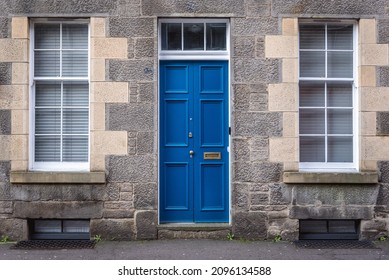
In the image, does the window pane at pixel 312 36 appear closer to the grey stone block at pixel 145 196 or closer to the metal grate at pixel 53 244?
the grey stone block at pixel 145 196

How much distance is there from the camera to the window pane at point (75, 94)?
384 inches

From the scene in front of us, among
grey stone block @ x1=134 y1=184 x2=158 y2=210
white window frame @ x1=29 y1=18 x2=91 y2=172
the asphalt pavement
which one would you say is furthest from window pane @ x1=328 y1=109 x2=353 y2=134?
white window frame @ x1=29 y1=18 x2=91 y2=172

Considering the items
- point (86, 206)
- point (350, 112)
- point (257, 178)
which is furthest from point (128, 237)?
point (350, 112)

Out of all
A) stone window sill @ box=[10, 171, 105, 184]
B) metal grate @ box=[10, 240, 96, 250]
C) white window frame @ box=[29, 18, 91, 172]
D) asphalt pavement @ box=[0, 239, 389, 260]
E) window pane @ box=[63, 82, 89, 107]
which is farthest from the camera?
window pane @ box=[63, 82, 89, 107]

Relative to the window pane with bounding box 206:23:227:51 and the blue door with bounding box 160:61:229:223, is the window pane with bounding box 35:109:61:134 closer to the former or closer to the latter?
the blue door with bounding box 160:61:229:223

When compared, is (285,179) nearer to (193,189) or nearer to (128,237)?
(193,189)

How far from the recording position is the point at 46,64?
9.77 m

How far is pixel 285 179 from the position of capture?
372 inches

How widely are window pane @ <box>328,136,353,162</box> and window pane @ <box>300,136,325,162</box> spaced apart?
125mm

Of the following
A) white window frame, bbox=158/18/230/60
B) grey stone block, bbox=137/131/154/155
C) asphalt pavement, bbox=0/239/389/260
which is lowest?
asphalt pavement, bbox=0/239/389/260

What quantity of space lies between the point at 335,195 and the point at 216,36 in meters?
3.09

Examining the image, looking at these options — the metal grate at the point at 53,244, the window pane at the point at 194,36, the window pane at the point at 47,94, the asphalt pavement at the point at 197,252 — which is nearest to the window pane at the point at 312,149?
the asphalt pavement at the point at 197,252

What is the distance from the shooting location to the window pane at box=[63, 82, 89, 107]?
32.0 feet

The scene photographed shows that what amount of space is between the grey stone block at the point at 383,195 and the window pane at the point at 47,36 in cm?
546
